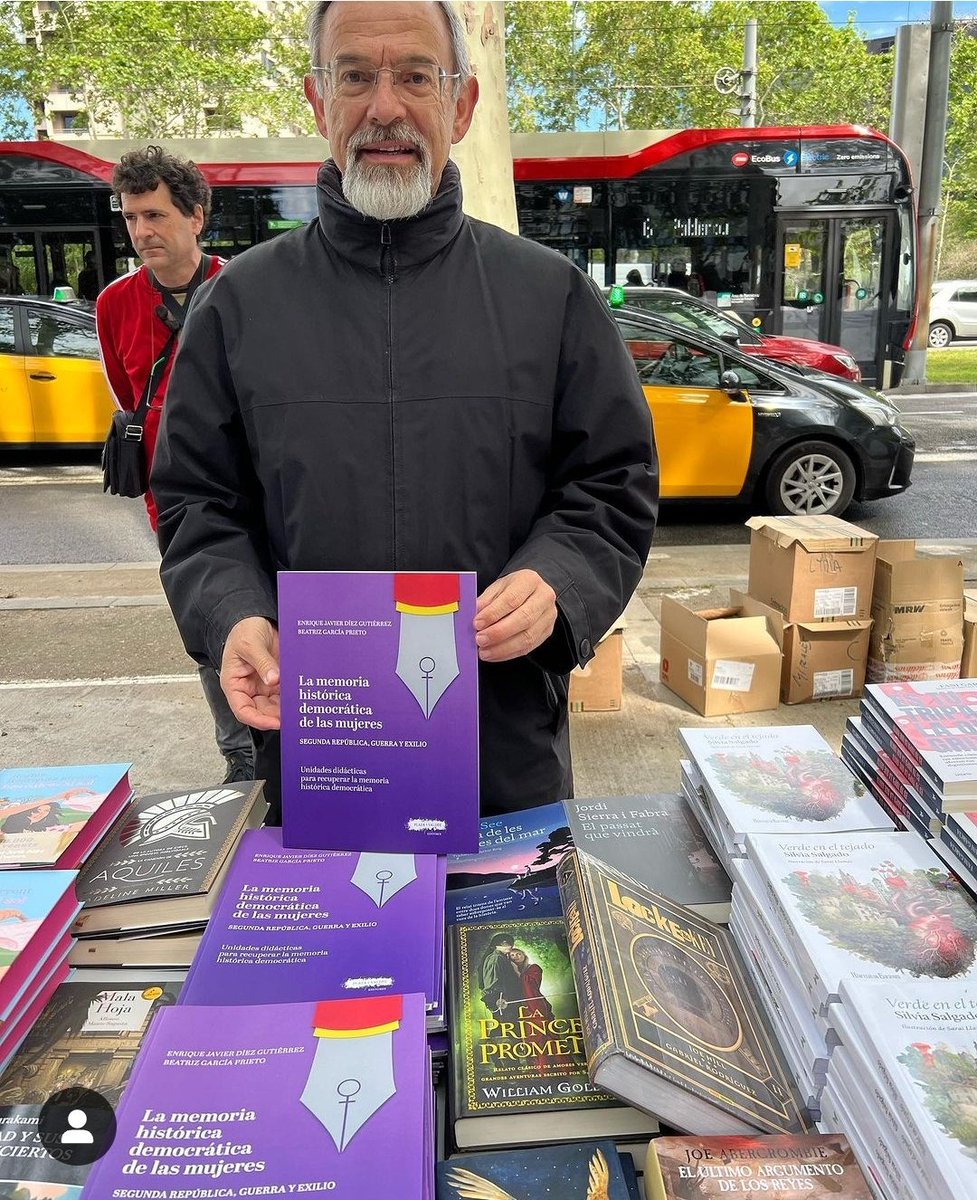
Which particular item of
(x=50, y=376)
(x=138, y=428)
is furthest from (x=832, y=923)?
(x=50, y=376)

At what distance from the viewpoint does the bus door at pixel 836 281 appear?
12.3m

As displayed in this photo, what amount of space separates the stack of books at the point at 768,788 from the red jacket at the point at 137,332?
2211 millimetres

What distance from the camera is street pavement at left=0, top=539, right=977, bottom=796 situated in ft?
12.7

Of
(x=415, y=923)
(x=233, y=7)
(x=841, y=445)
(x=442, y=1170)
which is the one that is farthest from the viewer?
(x=233, y=7)

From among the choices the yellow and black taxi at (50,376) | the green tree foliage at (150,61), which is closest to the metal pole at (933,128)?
the yellow and black taxi at (50,376)

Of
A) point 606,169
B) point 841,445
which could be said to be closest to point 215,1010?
point 841,445

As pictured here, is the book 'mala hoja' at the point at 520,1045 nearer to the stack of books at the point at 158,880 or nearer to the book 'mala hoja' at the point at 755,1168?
the book 'mala hoja' at the point at 755,1168

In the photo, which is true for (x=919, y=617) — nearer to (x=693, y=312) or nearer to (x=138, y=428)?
(x=138, y=428)

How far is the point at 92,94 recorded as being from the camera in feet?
106

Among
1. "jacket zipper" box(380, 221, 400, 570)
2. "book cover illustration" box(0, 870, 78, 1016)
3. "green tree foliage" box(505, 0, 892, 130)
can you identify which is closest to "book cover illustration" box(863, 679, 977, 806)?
"jacket zipper" box(380, 221, 400, 570)

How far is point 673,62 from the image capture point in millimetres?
35562

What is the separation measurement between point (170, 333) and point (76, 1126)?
2750mm

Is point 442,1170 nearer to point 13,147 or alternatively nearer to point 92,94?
point 13,147

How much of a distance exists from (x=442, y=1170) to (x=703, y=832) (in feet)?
2.39
